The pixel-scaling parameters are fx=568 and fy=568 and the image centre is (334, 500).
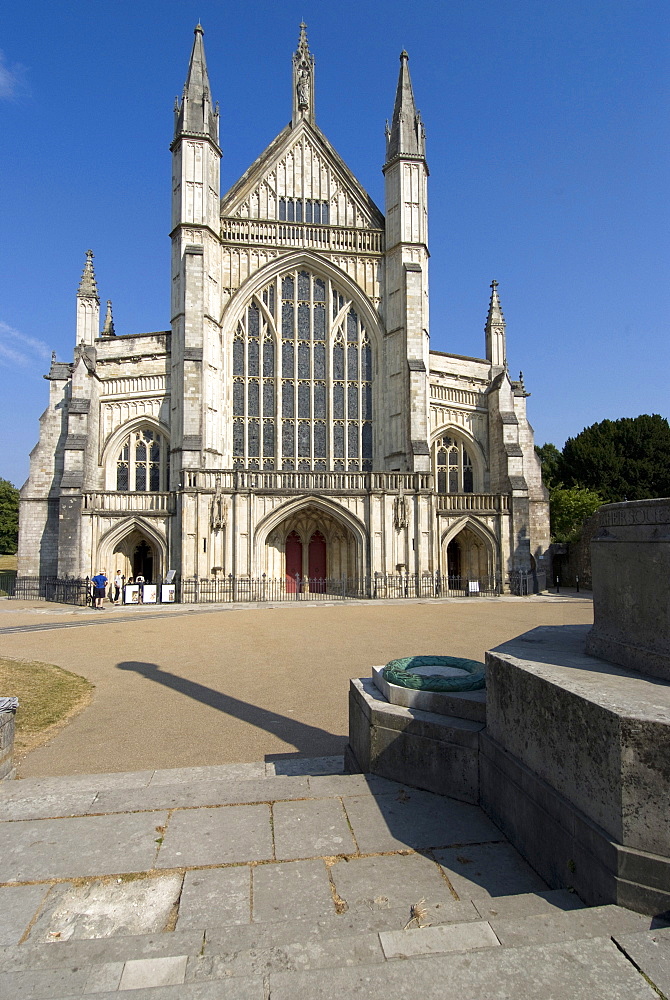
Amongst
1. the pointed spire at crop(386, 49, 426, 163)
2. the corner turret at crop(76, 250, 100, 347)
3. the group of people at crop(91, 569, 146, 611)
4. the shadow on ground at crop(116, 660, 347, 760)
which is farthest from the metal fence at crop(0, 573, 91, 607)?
the pointed spire at crop(386, 49, 426, 163)

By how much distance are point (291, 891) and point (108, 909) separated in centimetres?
84

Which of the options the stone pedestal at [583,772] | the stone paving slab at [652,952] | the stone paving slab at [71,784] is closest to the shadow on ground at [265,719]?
the stone paving slab at [71,784]

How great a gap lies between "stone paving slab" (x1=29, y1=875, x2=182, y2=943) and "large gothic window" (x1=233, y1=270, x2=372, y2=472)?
24356 mm

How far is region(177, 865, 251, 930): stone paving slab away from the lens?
250cm

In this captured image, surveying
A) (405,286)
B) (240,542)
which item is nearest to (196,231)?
(405,286)

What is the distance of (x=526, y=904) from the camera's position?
2.53 m

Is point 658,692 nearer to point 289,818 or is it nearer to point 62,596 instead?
point 289,818

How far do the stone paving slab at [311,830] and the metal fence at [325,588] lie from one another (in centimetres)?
1924

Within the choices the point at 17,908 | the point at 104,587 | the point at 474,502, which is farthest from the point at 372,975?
the point at 474,502

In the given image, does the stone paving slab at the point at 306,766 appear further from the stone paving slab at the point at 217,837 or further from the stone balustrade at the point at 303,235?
the stone balustrade at the point at 303,235

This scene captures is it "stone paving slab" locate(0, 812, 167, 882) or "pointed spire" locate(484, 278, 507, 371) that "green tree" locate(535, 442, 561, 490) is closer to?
"pointed spire" locate(484, 278, 507, 371)

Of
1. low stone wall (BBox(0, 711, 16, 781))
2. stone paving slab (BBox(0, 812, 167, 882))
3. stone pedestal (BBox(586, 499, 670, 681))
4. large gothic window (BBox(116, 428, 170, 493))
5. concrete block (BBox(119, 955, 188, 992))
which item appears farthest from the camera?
large gothic window (BBox(116, 428, 170, 493))

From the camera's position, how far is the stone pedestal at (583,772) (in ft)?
7.85

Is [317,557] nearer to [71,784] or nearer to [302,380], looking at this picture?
[302,380]
